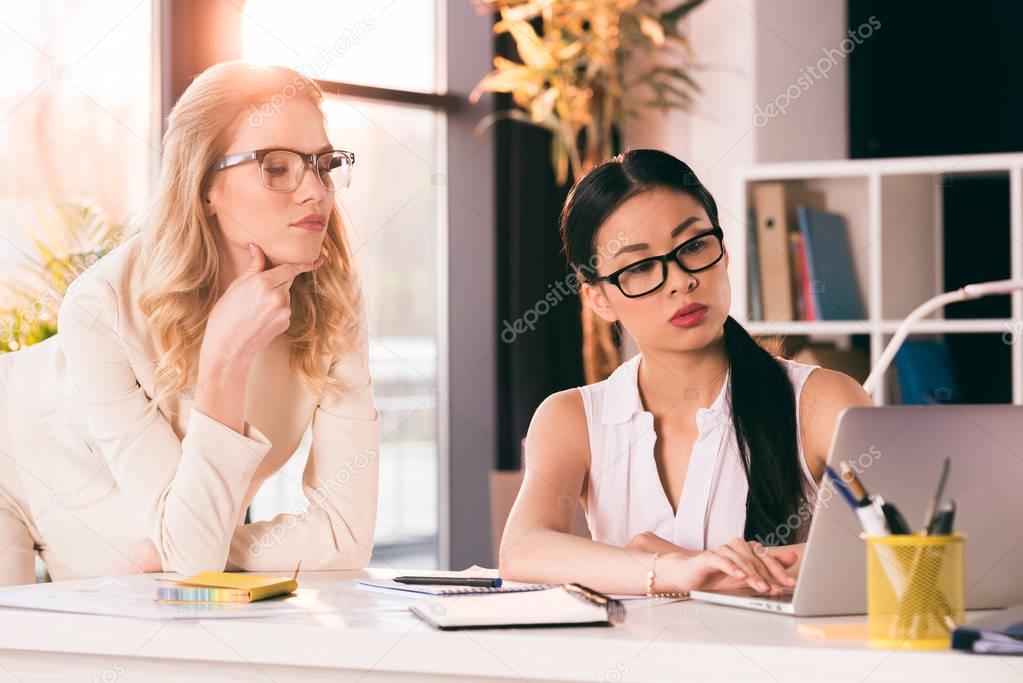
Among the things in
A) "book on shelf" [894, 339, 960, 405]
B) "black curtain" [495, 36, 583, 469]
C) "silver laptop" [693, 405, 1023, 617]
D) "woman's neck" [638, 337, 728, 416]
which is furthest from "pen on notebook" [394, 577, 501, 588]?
"black curtain" [495, 36, 583, 469]

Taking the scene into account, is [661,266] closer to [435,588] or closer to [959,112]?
[435,588]

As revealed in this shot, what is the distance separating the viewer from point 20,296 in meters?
2.80

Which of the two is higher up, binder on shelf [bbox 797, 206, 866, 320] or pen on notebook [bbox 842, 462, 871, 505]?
binder on shelf [bbox 797, 206, 866, 320]

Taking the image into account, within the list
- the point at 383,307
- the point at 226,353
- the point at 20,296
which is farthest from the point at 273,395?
A: the point at 383,307

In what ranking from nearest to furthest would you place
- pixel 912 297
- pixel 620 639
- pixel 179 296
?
pixel 620 639, pixel 179 296, pixel 912 297

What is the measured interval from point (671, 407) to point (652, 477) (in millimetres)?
134

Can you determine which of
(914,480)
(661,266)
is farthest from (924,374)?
(914,480)

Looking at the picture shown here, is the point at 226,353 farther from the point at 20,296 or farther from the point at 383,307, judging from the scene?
the point at 383,307

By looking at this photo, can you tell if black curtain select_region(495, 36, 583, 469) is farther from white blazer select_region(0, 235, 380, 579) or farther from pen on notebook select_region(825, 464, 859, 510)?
pen on notebook select_region(825, 464, 859, 510)

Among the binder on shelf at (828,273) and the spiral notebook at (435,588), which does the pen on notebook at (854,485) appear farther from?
the binder on shelf at (828,273)

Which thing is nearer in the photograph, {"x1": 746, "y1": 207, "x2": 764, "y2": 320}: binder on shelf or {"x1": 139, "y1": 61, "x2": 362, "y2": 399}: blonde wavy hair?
{"x1": 139, "y1": 61, "x2": 362, "y2": 399}: blonde wavy hair

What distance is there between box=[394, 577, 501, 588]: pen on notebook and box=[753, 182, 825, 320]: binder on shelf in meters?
2.32

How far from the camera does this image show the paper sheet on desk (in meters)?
1.34

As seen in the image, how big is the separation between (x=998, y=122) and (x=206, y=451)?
9.39 feet
